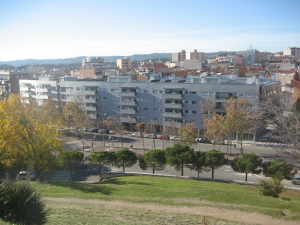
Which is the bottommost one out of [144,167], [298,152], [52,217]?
[144,167]

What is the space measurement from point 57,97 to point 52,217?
51.6 metres

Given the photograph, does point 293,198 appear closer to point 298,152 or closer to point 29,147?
point 298,152

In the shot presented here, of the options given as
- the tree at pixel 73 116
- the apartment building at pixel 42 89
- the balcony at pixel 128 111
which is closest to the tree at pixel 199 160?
the tree at pixel 73 116

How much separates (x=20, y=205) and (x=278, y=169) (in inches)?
736

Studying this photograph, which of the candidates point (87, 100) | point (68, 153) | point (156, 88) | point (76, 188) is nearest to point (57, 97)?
point (87, 100)

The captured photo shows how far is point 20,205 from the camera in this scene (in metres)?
9.39

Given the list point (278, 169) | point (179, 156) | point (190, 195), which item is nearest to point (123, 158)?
point (179, 156)

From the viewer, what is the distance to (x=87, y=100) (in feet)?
178

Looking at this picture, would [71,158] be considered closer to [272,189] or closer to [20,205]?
[20,205]

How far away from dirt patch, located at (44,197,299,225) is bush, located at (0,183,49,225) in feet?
22.6

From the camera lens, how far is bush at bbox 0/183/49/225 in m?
9.27

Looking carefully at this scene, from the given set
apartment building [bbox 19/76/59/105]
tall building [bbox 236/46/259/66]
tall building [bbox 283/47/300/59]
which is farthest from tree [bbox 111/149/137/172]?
tall building [bbox 283/47/300/59]

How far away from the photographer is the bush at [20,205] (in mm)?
9273

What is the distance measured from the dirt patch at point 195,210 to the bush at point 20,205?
690cm
